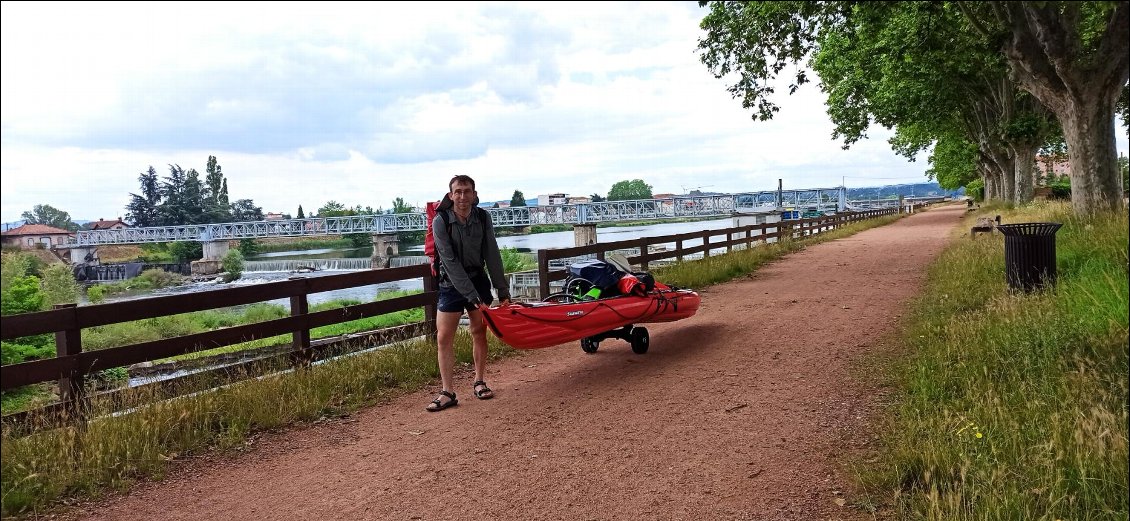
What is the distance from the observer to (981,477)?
3391mm

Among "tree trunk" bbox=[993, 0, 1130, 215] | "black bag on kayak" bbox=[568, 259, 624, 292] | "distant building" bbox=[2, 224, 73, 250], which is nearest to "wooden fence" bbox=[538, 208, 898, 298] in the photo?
"black bag on kayak" bbox=[568, 259, 624, 292]

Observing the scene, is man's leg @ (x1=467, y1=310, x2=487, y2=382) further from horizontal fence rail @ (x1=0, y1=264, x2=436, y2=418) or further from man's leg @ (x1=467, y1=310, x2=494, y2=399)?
horizontal fence rail @ (x1=0, y1=264, x2=436, y2=418)

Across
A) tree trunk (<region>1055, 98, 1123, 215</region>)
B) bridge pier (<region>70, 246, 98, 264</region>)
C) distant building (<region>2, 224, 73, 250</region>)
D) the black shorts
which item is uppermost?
tree trunk (<region>1055, 98, 1123, 215</region>)

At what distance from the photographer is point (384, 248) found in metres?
80.6

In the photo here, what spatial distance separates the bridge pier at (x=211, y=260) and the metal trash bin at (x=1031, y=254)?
6271 centimetres

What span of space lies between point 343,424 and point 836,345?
4.94 m

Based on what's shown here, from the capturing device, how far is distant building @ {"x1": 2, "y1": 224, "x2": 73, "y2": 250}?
137 centimetres

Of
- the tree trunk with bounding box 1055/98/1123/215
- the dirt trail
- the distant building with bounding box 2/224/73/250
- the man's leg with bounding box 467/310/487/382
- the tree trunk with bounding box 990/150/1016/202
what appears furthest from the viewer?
the tree trunk with bounding box 990/150/1016/202

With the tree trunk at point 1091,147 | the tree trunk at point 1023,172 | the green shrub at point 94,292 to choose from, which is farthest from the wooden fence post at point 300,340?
the tree trunk at point 1023,172

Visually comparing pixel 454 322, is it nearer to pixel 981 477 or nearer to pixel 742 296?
pixel 981 477

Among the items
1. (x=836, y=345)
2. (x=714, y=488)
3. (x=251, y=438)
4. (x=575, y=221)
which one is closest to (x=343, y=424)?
(x=251, y=438)

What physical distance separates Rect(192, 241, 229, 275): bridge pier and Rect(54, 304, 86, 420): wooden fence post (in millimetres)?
60724

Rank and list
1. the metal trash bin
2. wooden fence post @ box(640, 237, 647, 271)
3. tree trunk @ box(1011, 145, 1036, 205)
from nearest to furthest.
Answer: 1. the metal trash bin
2. wooden fence post @ box(640, 237, 647, 271)
3. tree trunk @ box(1011, 145, 1036, 205)

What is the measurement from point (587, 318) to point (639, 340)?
0.98m
